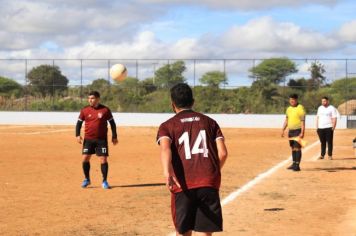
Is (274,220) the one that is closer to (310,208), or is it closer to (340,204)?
(310,208)

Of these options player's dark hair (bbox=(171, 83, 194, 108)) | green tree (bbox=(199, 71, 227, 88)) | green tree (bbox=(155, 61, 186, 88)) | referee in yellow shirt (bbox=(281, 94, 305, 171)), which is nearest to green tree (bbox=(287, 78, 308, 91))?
green tree (bbox=(199, 71, 227, 88))

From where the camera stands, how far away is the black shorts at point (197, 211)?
5082mm

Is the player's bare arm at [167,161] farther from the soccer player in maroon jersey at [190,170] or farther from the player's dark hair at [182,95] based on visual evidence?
the player's dark hair at [182,95]

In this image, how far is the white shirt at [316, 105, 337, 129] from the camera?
1736 centimetres

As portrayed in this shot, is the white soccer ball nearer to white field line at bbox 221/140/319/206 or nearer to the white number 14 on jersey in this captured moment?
white field line at bbox 221/140/319/206

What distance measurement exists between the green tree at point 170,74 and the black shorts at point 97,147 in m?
37.9

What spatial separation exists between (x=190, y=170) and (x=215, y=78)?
43.9 m

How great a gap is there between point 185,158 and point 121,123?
40042 mm

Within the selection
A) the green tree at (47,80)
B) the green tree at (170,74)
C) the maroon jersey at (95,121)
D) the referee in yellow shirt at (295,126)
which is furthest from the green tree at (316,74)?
the maroon jersey at (95,121)

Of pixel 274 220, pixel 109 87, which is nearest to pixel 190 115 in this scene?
pixel 274 220

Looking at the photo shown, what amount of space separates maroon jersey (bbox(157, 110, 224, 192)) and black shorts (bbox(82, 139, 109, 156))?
6.78 metres

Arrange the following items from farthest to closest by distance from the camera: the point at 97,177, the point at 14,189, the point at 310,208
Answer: the point at 97,177, the point at 14,189, the point at 310,208

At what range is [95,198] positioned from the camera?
35.1 feet

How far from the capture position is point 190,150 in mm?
5098
